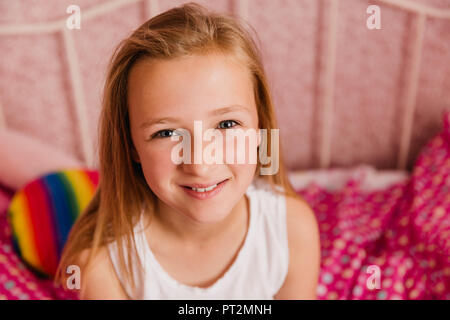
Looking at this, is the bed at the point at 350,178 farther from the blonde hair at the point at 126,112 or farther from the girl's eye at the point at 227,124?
the girl's eye at the point at 227,124

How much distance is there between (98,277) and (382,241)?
0.64m

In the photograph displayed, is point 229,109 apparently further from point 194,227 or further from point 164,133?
point 194,227

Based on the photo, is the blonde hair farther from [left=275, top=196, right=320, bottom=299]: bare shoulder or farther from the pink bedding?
the pink bedding

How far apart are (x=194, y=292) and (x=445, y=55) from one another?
0.85m

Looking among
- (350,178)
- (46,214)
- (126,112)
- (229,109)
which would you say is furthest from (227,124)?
(350,178)

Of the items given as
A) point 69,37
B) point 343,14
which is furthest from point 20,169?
point 343,14

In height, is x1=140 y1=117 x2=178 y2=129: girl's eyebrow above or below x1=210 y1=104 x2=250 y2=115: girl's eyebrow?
below

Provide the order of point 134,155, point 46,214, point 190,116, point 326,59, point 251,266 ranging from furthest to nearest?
point 326,59
point 46,214
point 251,266
point 134,155
point 190,116

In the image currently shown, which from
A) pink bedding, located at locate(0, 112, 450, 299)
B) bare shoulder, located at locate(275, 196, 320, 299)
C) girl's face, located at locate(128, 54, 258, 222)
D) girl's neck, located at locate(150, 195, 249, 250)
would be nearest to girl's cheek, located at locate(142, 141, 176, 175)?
girl's face, located at locate(128, 54, 258, 222)

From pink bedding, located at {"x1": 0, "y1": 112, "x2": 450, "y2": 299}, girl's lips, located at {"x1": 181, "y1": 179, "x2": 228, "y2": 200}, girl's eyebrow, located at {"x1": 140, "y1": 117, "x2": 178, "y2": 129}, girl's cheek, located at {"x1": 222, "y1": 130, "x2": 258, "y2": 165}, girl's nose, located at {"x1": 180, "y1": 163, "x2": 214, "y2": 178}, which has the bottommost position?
pink bedding, located at {"x1": 0, "y1": 112, "x2": 450, "y2": 299}

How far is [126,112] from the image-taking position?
2.52 feet

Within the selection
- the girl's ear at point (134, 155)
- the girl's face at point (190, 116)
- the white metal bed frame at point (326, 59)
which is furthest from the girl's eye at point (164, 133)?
the white metal bed frame at point (326, 59)

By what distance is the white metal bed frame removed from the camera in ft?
3.94
